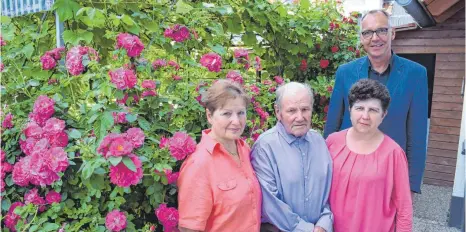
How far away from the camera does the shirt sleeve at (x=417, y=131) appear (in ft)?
7.02

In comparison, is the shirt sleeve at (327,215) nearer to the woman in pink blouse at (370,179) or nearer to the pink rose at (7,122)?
the woman in pink blouse at (370,179)

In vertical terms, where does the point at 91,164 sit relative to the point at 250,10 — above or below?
below

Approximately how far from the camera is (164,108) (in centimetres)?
192

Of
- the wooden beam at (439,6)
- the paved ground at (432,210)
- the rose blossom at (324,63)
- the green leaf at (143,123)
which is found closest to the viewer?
the green leaf at (143,123)

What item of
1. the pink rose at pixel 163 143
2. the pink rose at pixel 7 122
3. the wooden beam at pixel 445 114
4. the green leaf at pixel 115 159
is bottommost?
the wooden beam at pixel 445 114

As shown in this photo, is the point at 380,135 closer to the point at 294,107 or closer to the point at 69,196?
the point at 294,107

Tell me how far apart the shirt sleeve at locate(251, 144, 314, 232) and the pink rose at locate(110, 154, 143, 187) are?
0.59 meters

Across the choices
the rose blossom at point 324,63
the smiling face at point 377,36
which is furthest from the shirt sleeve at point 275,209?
the rose blossom at point 324,63

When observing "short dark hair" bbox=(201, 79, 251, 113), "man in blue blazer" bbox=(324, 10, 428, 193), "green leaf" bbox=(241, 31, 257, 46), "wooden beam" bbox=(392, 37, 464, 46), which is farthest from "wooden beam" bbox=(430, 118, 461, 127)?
"short dark hair" bbox=(201, 79, 251, 113)

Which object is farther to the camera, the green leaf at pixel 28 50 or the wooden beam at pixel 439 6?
the wooden beam at pixel 439 6

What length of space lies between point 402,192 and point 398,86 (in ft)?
1.93

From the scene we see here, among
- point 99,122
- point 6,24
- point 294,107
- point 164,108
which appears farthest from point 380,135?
point 6,24

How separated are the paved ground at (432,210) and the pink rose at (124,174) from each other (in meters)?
3.76

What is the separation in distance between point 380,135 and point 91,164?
132 centimetres
